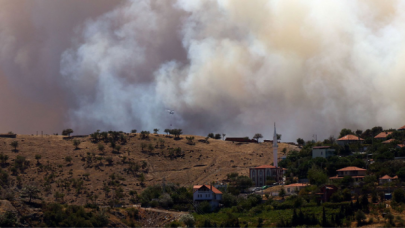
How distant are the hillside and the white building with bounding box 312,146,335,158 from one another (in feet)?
67.2

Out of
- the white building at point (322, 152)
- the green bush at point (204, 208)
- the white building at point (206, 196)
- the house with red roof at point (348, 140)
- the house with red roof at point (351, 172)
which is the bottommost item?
the green bush at point (204, 208)

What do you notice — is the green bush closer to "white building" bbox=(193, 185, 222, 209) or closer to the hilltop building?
"white building" bbox=(193, 185, 222, 209)

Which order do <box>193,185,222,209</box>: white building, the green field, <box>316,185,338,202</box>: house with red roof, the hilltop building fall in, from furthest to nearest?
the hilltop building → <box>193,185,222,209</box>: white building → <box>316,185,338,202</box>: house with red roof → the green field

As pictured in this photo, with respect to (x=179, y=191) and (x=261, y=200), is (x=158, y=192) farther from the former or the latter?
(x=261, y=200)

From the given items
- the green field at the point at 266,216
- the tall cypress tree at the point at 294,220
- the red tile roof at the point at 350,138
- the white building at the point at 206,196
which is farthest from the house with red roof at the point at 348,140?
the tall cypress tree at the point at 294,220

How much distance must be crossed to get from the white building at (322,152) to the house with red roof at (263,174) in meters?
14.8

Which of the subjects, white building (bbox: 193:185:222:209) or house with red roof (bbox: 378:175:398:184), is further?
white building (bbox: 193:185:222:209)

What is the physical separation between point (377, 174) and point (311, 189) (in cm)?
1726

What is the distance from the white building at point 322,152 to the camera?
177 meters

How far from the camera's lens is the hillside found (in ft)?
523

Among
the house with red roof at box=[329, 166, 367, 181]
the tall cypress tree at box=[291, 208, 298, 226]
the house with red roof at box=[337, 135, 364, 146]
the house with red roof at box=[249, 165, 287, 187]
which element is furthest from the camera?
the house with red roof at box=[337, 135, 364, 146]

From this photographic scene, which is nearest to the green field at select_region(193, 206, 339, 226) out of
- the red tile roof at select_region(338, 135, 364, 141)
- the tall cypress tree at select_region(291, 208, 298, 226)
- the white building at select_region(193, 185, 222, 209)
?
the tall cypress tree at select_region(291, 208, 298, 226)

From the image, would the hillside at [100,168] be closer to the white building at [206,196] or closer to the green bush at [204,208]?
the white building at [206,196]

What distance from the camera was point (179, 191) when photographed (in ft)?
497
